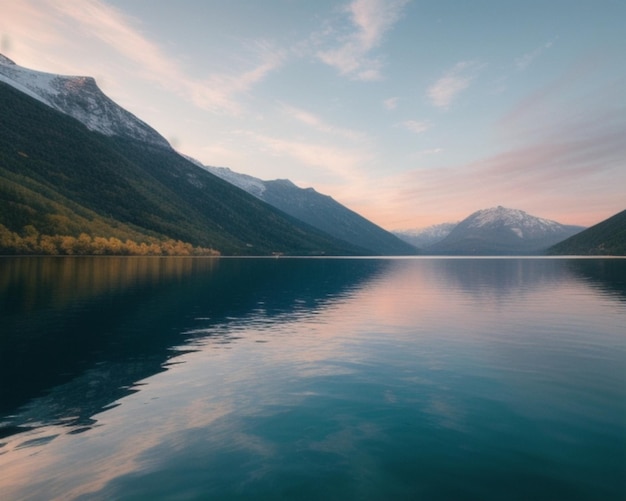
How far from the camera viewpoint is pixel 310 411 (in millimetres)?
22688

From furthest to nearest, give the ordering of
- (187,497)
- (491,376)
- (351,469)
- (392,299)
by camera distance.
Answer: (392,299), (491,376), (351,469), (187,497)

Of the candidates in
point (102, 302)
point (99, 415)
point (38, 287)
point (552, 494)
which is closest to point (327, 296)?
point (102, 302)

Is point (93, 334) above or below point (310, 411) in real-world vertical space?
above

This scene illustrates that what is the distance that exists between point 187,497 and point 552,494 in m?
13.3

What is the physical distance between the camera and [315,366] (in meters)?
32.2

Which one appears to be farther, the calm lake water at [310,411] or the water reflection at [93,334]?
the water reflection at [93,334]

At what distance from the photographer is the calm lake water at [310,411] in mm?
15555

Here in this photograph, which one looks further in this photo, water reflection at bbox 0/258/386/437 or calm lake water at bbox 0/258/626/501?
water reflection at bbox 0/258/386/437

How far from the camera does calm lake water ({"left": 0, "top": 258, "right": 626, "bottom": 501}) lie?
15555 mm

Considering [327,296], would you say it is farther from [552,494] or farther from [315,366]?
[552,494]

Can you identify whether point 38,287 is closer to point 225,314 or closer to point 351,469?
point 225,314

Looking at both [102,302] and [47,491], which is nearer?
[47,491]

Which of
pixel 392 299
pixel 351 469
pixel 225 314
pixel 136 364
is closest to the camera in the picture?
pixel 351 469

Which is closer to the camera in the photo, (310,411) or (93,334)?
(310,411)
